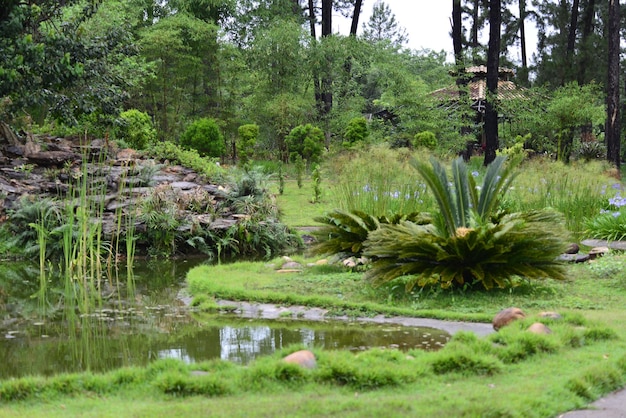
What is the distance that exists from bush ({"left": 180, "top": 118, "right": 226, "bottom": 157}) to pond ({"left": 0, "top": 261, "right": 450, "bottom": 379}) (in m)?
13.6

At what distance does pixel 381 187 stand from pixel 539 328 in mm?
4596

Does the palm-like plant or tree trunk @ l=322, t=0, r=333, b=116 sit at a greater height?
tree trunk @ l=322, t=0, r=333, b=116

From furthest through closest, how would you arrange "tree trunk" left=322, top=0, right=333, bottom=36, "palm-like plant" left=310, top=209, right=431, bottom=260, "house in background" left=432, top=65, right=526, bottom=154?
"tree trunk" left=322, top=0, right=333, bottom=36
"house in background" left=432, top=65, right=526, bottom=154
"palm-like plant" left=310, top=209, right=431, bottom=260

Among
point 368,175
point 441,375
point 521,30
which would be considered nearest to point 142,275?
point 368,175

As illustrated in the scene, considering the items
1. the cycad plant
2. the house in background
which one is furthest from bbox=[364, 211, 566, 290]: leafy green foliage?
the house in background

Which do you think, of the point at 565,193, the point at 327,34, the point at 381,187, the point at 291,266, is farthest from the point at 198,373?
A: the point at 327,34

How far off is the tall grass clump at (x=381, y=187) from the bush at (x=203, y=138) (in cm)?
1114

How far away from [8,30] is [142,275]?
4.87m

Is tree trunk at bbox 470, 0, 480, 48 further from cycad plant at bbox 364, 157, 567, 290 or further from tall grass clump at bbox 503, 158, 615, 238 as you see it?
cycad plant at bbox 364, 157, 567, 290

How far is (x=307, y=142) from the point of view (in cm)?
2105

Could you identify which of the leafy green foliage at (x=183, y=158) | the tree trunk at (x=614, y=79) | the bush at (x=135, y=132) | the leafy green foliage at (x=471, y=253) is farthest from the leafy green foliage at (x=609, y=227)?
the tree trunk at (x=614, y=79)

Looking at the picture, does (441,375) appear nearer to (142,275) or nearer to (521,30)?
(142,275)

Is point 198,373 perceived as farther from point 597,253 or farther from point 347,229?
point 597,253

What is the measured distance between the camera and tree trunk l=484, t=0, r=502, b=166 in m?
21.4
